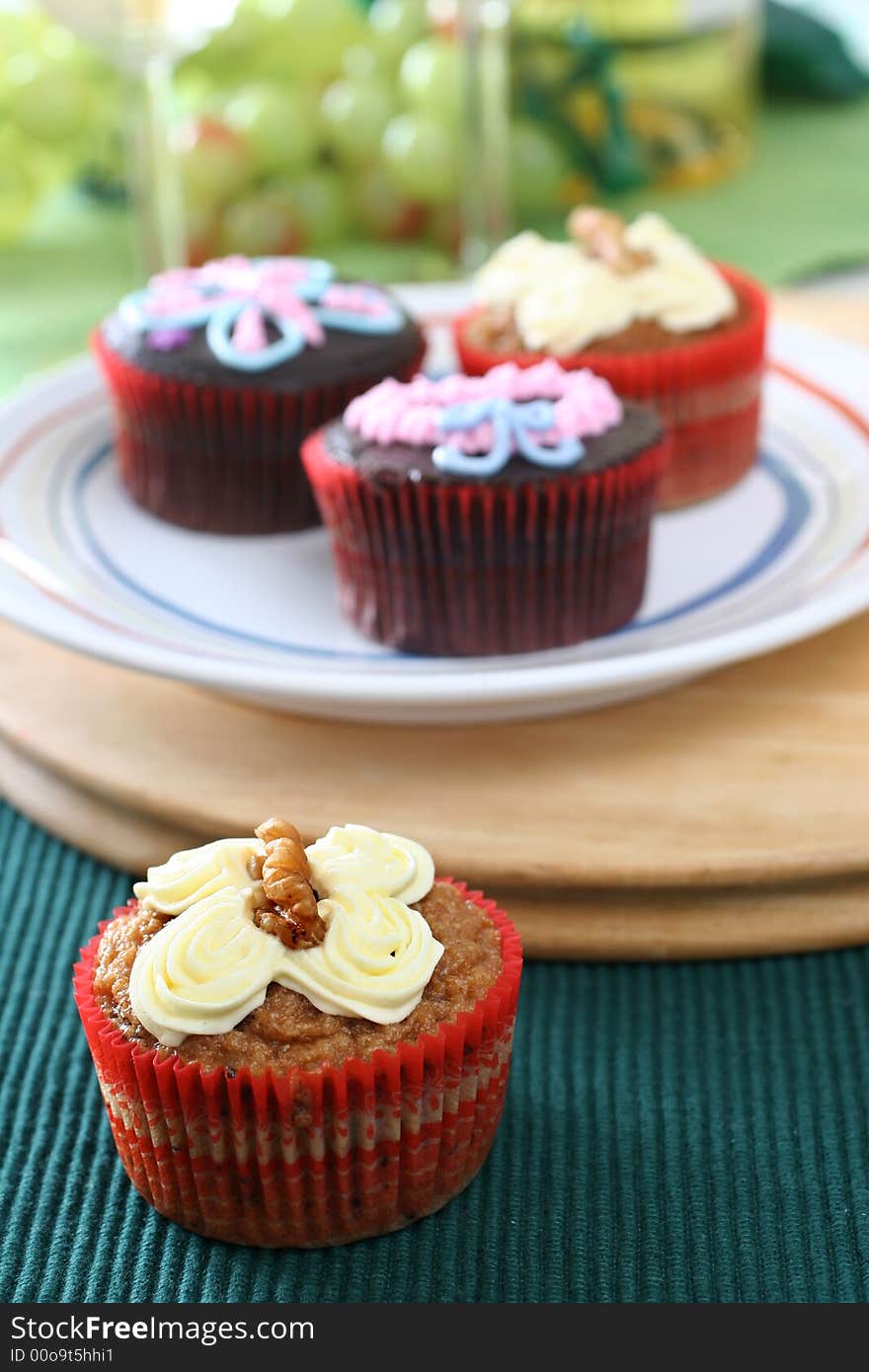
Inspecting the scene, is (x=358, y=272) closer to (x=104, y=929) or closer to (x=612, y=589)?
(x=612, y=589)

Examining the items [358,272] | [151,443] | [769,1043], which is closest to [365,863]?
[769,1043]

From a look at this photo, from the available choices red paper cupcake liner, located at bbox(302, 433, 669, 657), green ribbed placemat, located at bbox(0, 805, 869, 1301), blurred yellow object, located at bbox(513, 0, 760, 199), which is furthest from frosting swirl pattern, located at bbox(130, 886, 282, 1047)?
blurred yellow object, located at bbox(513, 0, 760, 199)

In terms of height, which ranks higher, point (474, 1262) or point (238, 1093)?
point (238, 1093)

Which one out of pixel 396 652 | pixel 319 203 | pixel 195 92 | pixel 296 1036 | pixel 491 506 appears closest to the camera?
pixel 296 1036

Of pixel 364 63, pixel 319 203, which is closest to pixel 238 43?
pixel 364 63

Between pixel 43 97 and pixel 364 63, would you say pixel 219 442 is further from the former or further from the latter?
pixel 364 63

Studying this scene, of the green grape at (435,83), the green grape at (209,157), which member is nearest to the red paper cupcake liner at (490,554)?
the green grape at (209,157)
